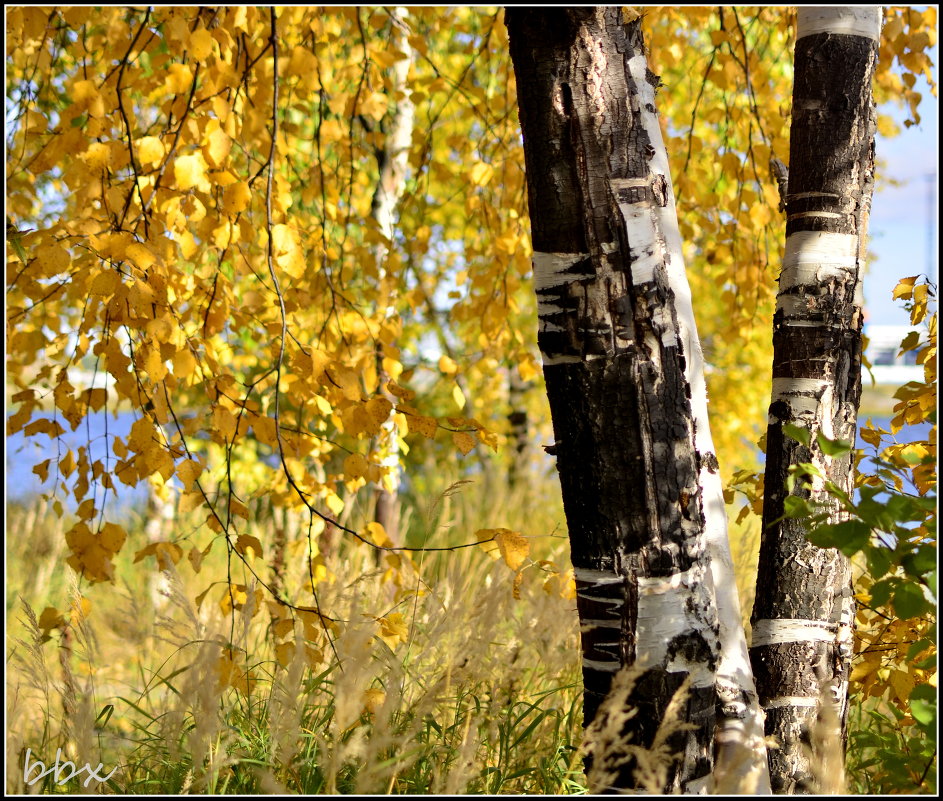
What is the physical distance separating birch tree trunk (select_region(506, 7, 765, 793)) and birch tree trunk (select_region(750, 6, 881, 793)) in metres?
0.31

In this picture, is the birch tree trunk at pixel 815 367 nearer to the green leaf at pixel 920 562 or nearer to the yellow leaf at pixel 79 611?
the green leaf at pixel 920 562

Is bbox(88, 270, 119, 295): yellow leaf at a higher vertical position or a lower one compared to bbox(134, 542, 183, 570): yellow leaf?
→ higher

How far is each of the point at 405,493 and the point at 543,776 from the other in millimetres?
5239

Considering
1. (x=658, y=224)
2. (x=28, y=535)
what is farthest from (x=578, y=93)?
(x=28, y=535)

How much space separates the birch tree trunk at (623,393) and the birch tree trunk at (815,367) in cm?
31

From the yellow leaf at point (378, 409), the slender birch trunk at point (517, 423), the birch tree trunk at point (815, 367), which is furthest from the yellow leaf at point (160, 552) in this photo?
the slender birch trunk at point (517, 423)

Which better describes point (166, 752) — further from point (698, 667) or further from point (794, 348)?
point (794, 348)

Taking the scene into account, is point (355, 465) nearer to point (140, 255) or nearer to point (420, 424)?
point (420, 424)

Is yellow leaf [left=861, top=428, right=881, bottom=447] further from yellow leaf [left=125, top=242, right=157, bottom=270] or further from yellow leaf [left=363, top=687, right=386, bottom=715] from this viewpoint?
yellow leaf [left=125, top=242, right=157, bottom=270]

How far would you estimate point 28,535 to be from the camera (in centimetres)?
513

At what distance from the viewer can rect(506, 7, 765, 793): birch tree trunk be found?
4.41ft

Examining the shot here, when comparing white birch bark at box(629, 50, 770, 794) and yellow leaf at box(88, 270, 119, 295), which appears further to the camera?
yellow leaf at box(88, 270, 119, 295)

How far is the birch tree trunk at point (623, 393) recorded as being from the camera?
1344mm

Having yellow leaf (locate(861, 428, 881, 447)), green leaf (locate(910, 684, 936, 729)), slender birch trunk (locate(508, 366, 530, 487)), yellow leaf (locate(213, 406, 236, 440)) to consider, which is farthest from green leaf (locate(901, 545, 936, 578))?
slender birch trunk (locate(508, 366, 530, 487))
